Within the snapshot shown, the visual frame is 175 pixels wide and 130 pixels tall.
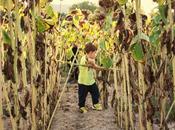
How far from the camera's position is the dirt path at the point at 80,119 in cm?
605

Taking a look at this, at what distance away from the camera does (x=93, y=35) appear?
29.9 feet

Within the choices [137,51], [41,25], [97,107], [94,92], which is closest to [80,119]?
[97,107]

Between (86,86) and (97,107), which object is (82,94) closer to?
(86,86)

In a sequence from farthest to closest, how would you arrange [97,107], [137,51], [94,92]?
[94,92]
[97,107]
[137,51]

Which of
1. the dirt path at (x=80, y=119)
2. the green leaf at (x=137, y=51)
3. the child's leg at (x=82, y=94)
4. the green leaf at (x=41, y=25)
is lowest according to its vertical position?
the dirt path at (x=80, y=119)

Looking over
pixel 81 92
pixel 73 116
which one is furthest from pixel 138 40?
pixel 81 92

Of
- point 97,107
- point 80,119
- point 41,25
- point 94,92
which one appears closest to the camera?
point 41,25

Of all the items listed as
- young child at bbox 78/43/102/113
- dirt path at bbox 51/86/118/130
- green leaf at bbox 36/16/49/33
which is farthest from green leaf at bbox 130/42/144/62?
young child at bbox 78/43/102/113

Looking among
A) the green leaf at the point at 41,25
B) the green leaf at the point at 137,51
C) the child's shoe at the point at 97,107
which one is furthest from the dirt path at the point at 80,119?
the green leaf at the point at 137,51

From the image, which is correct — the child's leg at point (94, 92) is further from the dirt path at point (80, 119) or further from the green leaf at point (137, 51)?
the green leaf at point (137, 51)

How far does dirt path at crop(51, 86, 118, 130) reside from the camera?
6.05 m

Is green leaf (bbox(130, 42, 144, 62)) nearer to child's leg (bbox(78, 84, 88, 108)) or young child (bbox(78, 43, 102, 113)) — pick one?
young child (bbox(78, 43, 102, 113))

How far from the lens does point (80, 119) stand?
673 centimetres

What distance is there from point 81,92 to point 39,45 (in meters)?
2.95
